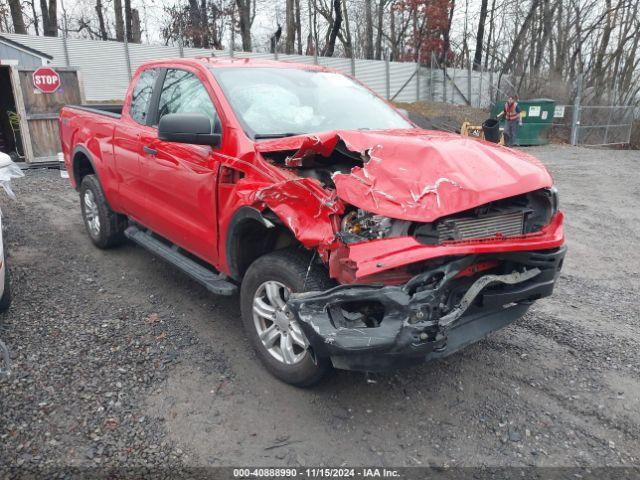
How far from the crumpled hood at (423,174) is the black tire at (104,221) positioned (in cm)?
328

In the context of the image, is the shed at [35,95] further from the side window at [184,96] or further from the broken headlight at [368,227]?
the broken headlight at [368,227]

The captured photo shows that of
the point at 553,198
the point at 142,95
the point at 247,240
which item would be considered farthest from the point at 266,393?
the point at 142,95

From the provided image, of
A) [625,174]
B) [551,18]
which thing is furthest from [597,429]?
[551,18]

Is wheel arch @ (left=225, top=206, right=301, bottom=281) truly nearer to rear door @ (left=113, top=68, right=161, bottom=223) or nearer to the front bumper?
the front bumper

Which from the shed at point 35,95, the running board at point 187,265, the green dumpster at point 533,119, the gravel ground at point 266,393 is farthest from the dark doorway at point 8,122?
the green dumpster at point 533,119

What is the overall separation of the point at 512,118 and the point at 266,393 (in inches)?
689

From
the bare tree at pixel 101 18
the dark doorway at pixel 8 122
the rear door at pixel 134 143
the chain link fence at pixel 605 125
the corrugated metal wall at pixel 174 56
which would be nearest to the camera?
the rear door at pixel 134 143

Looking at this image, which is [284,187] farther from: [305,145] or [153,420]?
[153,420]

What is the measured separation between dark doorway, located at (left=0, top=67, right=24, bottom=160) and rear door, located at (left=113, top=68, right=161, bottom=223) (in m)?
8.94

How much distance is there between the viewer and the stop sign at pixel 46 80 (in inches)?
447

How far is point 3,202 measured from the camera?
8.10 metres

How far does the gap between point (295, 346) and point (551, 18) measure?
30056mm

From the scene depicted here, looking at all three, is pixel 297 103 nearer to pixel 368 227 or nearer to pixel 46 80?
pixel 368 227

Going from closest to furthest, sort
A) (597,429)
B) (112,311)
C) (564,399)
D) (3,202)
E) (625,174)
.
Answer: (597,429) < (564,399) < (112,311) < (3,202) < (625,174)
